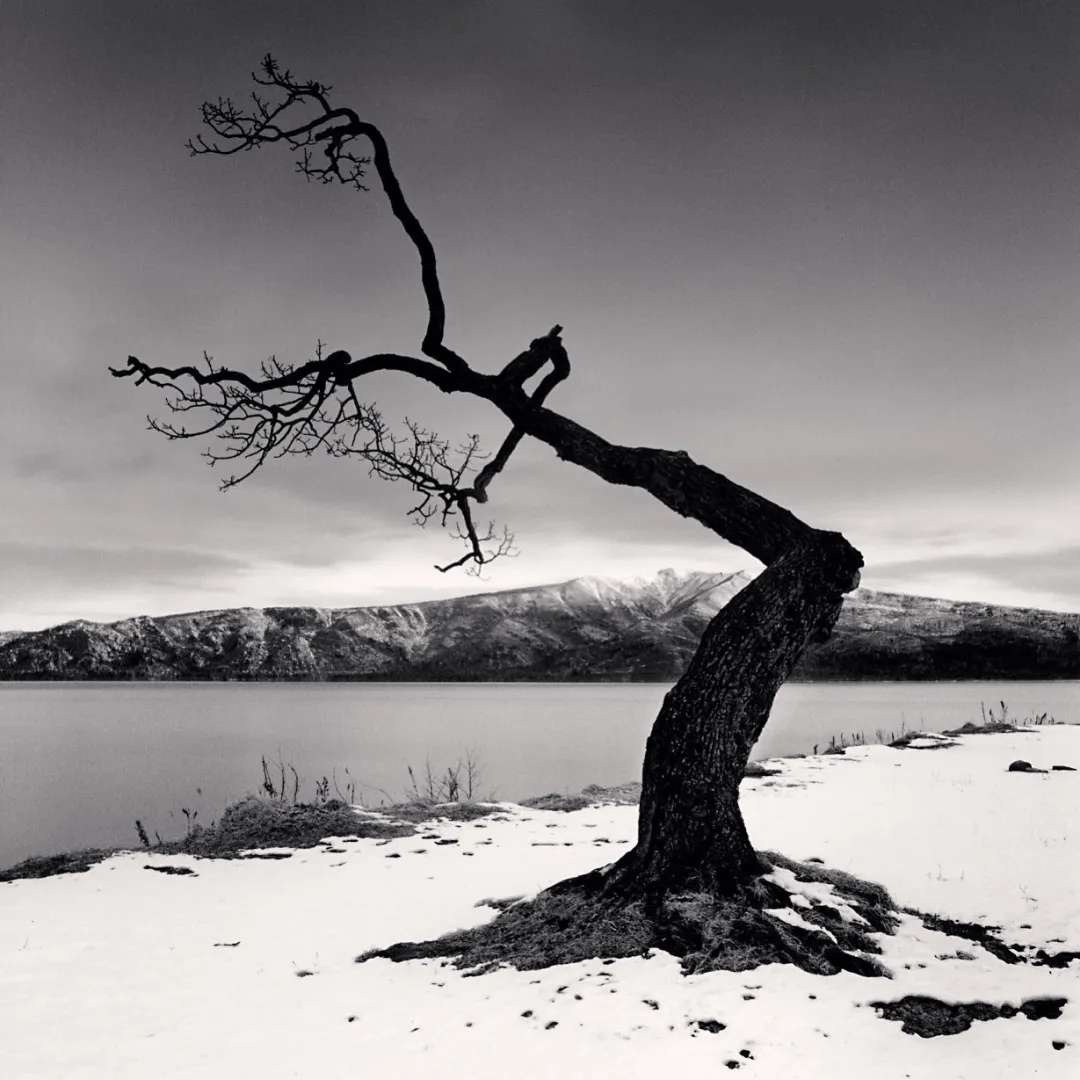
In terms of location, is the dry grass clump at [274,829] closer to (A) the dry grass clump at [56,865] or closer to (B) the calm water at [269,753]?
(A) the dry grass clump at [56,865]

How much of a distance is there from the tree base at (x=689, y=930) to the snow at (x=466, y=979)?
0.50ft

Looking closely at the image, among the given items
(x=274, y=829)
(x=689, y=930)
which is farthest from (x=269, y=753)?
(x=689, y=930)

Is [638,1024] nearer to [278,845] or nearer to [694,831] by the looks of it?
[694,831]

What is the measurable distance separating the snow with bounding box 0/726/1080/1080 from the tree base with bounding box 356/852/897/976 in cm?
15

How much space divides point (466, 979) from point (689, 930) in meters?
1.64

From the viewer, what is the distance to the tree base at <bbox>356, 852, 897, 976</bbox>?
5699 mm

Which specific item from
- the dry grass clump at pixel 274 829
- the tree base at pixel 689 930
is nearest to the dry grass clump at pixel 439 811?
the dry grass clump at pixel 274 829

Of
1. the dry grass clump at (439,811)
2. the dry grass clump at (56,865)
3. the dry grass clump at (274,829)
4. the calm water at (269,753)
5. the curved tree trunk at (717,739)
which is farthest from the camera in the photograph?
the calm water at (269,753)

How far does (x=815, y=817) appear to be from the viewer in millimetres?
11594

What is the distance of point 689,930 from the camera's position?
19.6 feet

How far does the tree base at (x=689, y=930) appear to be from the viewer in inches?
224

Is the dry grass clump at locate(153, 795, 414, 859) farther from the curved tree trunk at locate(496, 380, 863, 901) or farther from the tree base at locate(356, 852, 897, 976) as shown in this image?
the curved tree trunk at locate(496, 380, 863, 901)

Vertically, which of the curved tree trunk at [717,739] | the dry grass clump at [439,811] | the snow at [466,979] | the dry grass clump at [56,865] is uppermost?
the curved tree trunk at [717,739]

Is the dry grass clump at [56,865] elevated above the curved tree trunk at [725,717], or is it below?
below
